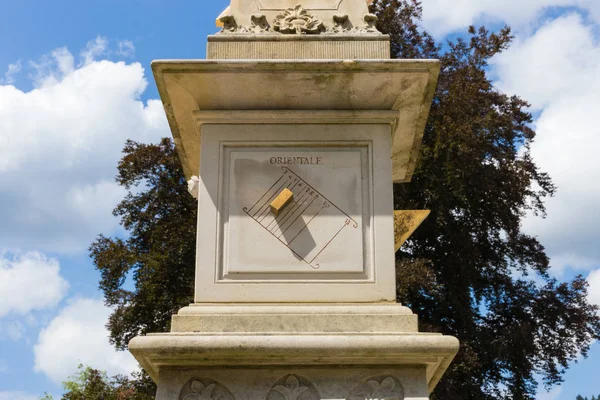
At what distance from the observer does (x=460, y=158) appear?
1734 centimetres

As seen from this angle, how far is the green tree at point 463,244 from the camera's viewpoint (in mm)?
17047

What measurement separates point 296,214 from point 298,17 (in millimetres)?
1525

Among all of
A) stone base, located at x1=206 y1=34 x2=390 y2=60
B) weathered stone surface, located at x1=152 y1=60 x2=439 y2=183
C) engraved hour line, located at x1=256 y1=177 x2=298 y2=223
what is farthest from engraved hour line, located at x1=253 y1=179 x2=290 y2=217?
stone base, located at x1=206 y1=34 x2=390 y2=60

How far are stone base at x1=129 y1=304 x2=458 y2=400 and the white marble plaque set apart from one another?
35 centimetres

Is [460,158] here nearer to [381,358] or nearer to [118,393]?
[118,393]

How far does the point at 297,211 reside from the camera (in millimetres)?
5363

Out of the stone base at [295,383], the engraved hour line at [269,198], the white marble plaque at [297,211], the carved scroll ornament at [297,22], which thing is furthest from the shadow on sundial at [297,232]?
the carved scroll ornament at [297,22]

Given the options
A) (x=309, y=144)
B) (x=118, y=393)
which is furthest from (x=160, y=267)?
(x=309, y=144)

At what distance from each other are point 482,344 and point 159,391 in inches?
527

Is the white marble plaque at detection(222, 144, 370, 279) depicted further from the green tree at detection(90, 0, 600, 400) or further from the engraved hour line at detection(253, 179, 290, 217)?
the green tree at detection(90, 0, 600, 400)

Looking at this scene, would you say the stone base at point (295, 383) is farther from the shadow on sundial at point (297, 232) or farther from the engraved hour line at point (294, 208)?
the engraved hour line at point (294, 208)

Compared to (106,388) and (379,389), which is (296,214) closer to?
(379,389)

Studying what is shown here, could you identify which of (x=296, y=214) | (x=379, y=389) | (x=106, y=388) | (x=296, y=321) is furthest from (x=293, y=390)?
(x=106, y=388)

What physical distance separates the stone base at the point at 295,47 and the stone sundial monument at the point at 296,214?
1 centimetres
